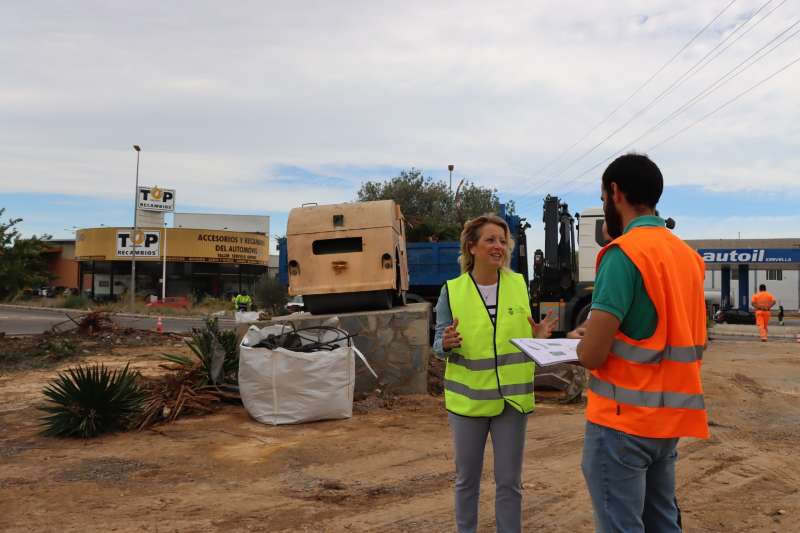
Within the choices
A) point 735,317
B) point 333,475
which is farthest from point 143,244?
point 333,475

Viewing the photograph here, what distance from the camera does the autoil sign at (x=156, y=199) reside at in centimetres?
4491

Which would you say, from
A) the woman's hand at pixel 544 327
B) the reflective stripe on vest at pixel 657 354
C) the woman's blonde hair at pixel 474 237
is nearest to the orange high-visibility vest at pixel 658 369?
the reflective stripe on vest at pixel 657 354

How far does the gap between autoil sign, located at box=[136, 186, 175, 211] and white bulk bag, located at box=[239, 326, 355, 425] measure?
40.6 m

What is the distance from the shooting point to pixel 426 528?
4.29 metres

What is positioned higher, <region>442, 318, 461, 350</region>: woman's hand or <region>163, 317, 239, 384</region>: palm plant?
<region>442, 318, 461, 350</region>: woman's hand

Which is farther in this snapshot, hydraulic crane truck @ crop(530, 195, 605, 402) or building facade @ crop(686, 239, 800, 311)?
building facade @ crop(686, 239, 800, 311)

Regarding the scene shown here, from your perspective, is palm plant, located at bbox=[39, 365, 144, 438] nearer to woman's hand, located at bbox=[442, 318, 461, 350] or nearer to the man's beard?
woman's hand, located at bbox=[442, 318, 461, 350]

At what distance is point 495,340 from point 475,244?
543mm

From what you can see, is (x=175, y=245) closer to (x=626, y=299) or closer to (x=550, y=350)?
(x=550, y=350)

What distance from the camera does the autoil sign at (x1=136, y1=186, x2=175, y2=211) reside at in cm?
4491

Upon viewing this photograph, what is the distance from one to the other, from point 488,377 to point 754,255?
35.2 m

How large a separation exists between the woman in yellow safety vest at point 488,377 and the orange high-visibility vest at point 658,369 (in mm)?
1070

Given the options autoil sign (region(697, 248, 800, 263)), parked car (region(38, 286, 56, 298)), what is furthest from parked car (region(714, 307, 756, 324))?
parked car (region(38, 286, 56, 298))

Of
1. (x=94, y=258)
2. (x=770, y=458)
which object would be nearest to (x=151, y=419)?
(x=770, y=458)
